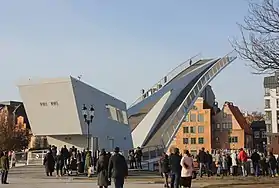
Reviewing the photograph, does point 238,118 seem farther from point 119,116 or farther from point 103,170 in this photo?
point 103,170

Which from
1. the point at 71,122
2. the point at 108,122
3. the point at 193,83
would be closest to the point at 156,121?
the point at 193,83

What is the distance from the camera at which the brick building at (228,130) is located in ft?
326


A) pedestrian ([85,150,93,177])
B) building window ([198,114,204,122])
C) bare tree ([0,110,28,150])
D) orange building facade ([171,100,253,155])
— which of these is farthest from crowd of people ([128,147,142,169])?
building window ([198,114,204,122])

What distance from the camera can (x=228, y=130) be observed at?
100625mm

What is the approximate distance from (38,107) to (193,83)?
29336mm

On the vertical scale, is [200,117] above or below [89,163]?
above

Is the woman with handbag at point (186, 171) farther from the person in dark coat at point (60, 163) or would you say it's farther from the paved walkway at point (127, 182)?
the person in dark coat at point (60, 163)

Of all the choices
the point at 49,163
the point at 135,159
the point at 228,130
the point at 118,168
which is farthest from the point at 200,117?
the point at 118,168

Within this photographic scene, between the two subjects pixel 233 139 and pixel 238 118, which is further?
pixel 238 118

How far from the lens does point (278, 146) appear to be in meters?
84.2

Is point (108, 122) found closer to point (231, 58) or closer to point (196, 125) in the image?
point (231, 58)

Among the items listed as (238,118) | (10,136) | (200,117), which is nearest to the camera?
(10,136)

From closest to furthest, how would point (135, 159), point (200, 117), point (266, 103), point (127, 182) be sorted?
1. point (127, 182)
2. point (135, 159)
3. point (266, 103)
4. point (200, 117)

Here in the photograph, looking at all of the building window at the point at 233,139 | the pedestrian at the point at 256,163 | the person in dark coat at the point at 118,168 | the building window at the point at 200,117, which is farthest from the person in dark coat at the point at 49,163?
the building window at the point at 233,139
